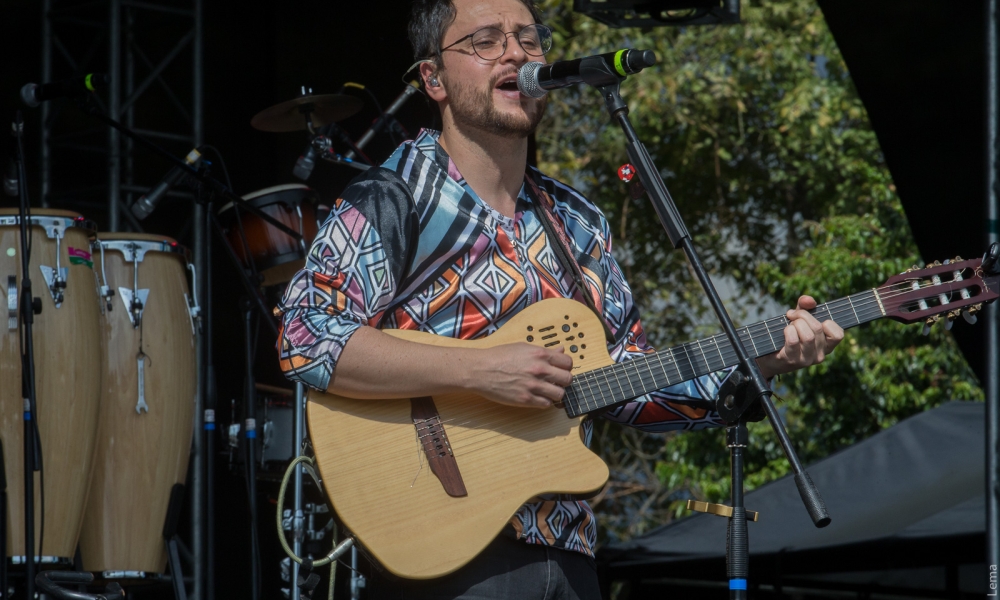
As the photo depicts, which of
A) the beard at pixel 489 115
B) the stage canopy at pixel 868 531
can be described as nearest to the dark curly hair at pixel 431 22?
the beard at pixel 489 115

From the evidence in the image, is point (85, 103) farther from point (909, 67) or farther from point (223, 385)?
point (909, 67)

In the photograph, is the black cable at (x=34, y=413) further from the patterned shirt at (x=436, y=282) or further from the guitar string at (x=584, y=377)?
the guitar string at (x=584, y=377)

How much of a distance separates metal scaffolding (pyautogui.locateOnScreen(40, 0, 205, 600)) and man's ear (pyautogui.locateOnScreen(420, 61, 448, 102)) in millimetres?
2930

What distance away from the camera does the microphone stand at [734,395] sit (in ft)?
6.67

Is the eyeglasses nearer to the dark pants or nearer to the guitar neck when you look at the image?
the guitar neck

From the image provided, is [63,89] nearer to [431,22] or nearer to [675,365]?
[431,22]

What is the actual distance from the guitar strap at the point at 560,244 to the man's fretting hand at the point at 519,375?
0.73 feet

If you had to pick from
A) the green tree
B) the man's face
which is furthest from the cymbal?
the green tree

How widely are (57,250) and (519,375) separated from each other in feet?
7.25

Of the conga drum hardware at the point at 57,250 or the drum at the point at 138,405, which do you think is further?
the drum at the point at 138,405

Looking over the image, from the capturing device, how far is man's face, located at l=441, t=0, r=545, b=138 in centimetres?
258

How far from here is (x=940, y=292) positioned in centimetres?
244

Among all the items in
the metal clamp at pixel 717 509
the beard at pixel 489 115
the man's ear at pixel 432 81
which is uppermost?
the man's ear at pixel 432 81

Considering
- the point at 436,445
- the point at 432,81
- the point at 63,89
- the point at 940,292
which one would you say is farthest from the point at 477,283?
the point at 63,89
